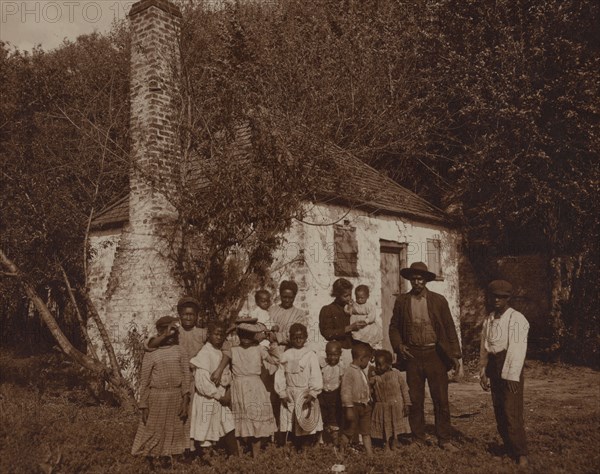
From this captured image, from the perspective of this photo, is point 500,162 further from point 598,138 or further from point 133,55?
point 133,55

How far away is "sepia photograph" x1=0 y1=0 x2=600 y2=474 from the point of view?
625cm

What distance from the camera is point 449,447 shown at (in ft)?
21.1

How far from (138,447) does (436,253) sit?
9394 millimetres

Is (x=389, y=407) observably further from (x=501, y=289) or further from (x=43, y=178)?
(x=43, y=178)

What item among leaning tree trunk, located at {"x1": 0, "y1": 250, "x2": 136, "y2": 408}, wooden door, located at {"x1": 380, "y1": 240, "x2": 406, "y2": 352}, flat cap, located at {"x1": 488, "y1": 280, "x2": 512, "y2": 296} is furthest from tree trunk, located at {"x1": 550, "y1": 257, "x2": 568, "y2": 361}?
leaning tree trunk, located at {"x1": 0, "y1": 250, "x2": 136, "y2": 408}

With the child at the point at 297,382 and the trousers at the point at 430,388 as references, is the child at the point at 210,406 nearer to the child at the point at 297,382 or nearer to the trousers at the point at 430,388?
the child at the point at 297,382

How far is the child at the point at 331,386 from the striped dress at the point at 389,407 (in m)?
0.46

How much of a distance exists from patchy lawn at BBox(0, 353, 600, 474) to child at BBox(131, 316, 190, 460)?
8.9 inches

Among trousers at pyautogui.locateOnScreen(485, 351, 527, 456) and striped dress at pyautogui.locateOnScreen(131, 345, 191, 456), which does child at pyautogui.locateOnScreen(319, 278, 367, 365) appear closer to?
trousers at pyautogui.locateOnScreen(485, 351, 527, 456)

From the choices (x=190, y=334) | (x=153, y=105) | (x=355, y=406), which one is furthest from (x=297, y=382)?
(x=153, y=105)

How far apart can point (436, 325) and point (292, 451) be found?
227 cm

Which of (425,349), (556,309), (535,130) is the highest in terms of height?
(535,130)

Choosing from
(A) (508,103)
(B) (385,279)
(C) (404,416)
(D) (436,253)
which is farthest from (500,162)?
(C) (404,416)

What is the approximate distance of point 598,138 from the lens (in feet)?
39.5
